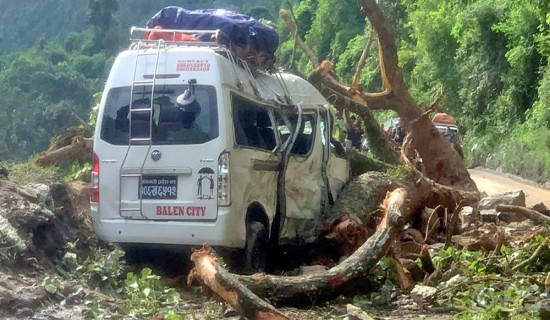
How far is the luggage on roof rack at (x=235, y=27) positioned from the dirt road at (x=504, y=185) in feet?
31.2

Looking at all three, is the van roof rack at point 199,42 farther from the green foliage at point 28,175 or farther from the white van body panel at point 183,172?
the green foliage at point 28,175

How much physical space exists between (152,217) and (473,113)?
2446 cm

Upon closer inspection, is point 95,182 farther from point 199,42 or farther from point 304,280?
point 304,280

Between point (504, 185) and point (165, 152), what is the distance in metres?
15.0

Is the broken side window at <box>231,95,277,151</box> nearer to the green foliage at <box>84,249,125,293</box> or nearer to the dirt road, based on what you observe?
the green foliage at <box>84,249,125,293</box>

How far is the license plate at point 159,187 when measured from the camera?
786 centimetres

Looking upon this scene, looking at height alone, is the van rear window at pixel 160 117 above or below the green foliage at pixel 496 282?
above

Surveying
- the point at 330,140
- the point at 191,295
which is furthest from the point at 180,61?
the point at 330,140

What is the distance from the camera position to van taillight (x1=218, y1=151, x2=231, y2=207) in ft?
25.4

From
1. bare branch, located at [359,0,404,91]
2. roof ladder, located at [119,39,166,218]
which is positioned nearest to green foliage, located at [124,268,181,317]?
roof ladder, located at [119,39,166,218]

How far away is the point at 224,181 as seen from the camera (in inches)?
305

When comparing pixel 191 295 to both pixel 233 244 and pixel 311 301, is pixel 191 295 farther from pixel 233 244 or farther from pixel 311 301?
pixel 311 301

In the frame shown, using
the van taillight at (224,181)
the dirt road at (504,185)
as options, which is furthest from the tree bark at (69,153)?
the dirt road at (504,185)

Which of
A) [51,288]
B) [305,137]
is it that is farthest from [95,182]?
[305,137]
